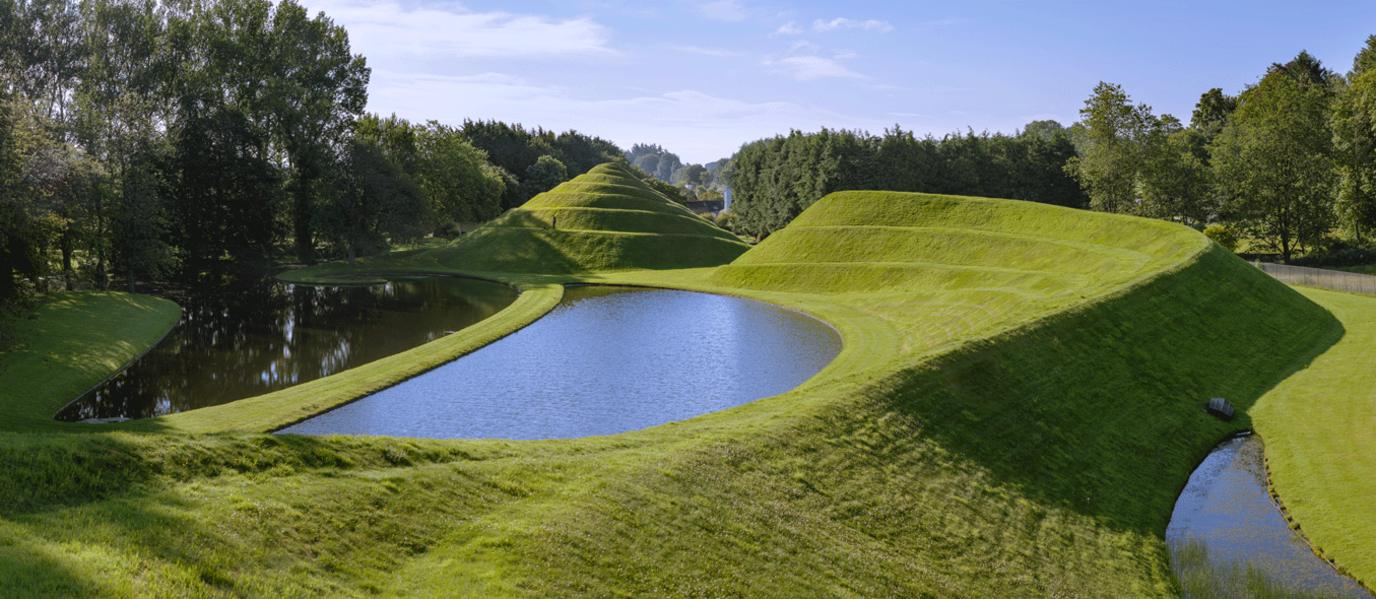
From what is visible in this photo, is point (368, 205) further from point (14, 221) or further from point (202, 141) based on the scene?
point (14, 221)

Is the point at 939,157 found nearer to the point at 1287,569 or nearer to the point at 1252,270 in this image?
the point at 1252,270

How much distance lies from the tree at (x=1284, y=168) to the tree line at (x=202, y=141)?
86.6 meters

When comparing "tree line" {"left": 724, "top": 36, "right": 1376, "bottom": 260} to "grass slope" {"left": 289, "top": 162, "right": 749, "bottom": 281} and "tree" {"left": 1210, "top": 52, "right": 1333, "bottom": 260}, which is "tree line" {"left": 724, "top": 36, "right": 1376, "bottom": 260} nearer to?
"tree" {"left": 1210, "top": 52, "right": 1333, "bottom": 260}

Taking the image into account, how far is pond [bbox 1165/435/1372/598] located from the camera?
23000 mm

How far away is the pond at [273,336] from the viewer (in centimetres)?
3797

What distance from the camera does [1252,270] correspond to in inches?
2403

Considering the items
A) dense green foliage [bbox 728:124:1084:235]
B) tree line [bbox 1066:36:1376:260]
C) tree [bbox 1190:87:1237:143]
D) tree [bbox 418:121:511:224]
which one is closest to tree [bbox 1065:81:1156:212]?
tree line [bbox 1066:36:1376:260]

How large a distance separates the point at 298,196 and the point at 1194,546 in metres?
91.9

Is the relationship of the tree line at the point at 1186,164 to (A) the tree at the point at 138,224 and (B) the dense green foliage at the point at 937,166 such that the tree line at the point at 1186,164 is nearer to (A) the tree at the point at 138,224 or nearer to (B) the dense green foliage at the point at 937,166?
(B) the dense green foliage at the point at 937,166

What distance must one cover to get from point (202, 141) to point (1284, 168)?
345 feet

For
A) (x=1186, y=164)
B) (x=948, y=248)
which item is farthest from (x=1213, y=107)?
(x=948, y=248)

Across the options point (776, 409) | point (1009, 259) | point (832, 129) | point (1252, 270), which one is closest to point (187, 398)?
point (776, 409)

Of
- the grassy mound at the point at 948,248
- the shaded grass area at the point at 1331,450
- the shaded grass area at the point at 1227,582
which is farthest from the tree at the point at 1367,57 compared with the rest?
the shaded grass area at the point at 1227,582

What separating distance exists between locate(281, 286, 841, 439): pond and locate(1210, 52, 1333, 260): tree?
166ft
